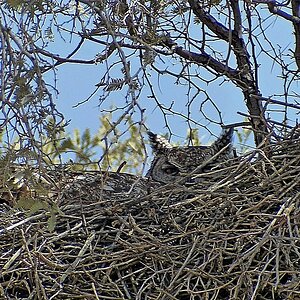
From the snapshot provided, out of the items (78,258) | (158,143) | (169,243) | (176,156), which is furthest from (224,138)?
(78,258)

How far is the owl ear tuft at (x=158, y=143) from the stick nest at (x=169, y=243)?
1672 mm

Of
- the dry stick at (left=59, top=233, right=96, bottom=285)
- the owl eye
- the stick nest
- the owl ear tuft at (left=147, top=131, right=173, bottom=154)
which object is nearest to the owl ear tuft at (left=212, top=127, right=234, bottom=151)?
the owl eye

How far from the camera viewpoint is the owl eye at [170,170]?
4.12 metres

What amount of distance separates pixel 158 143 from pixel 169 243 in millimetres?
1992

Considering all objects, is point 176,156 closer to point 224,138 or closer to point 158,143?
point 158,143

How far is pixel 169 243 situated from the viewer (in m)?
2.41

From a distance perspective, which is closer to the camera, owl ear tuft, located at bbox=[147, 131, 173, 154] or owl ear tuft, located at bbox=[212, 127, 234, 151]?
owl ear tuft, located at bbox=[212, 127, 234, 151]

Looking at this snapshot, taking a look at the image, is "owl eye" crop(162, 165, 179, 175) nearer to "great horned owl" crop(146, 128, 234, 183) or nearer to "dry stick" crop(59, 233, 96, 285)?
"great horned owl" crop(146, 128, 234, 183)

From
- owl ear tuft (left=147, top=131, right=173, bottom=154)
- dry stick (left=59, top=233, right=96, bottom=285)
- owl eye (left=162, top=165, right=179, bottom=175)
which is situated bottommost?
dry stick (left=59, top=233, right=96, bottom=285)

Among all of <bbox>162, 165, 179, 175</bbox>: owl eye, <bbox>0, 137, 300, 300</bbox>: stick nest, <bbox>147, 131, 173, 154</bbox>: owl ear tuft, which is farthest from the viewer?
<bbox>147, 131, 173, 154</bbox>: owl ear tuft

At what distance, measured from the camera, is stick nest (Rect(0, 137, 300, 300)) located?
7.21 ft

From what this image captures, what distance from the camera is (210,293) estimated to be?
222 centimetres

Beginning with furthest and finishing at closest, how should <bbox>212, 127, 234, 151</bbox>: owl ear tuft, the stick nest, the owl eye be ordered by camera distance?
the owl eye, <bbox>212, 127, 234, 151</bbox>: owl ear tuft, the stick nest

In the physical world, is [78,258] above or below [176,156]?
below
